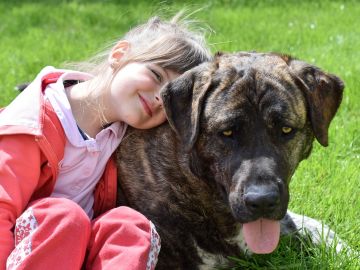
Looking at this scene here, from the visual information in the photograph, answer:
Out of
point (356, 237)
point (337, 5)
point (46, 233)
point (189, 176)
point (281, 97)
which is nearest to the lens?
point (46, 233)

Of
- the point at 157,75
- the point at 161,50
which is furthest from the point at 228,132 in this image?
the point at 161,50

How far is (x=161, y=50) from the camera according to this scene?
164 inches

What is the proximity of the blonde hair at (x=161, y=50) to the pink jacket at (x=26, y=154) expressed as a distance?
0.39 meters

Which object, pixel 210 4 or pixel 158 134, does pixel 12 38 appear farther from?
pixel 158 134

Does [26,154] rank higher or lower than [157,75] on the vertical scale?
lower

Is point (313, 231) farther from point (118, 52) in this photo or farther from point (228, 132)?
point (118, 52)

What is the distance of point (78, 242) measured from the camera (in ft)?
10.7

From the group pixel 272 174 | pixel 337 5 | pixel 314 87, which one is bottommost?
pixel 337 5

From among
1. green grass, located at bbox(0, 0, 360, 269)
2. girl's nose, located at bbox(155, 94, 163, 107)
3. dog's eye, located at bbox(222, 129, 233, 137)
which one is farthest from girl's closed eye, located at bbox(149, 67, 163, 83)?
green grass, located at bbox(0, 0, 360, 269)

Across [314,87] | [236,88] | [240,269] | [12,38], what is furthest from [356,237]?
[12,38]

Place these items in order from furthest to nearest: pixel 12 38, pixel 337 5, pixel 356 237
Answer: pixel 337 5 < pixel 12 38 < pixel 356 237

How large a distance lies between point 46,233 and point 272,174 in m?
1.13

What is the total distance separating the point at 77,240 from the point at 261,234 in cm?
97

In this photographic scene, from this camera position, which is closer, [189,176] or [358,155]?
[189,176]
